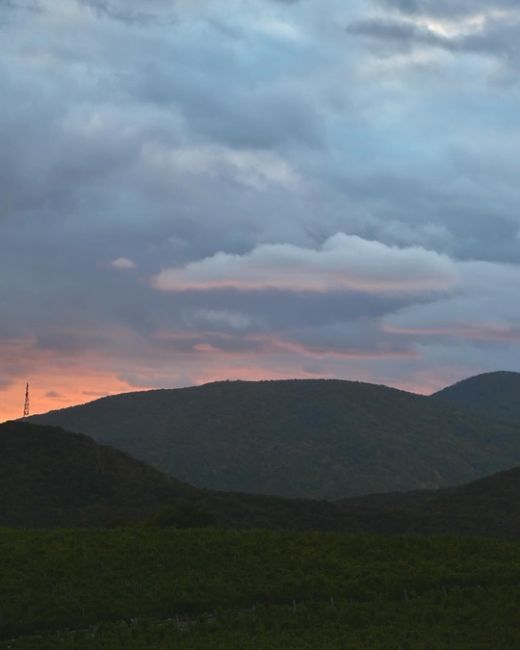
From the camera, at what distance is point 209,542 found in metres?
54.9

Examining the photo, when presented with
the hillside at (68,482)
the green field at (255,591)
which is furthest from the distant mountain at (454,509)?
the green field at (255,591)

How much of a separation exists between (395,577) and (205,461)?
153m

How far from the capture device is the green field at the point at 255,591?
37.4 metres

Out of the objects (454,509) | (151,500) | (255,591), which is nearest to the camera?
(255,591)

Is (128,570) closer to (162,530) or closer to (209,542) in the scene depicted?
(209,542)

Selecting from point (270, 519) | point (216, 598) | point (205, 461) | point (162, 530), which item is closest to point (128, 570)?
point (216, 598)

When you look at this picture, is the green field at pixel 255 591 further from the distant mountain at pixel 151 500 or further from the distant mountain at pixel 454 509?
the distant mountain at pixel 454 509

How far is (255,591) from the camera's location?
44.7m

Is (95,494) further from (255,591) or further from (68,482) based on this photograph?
(255,591)

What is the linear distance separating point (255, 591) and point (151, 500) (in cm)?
6511

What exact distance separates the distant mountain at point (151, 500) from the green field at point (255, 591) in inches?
1252

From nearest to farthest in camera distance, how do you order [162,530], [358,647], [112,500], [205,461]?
[358,647] → [162,530] → [112,500] → [205,461]

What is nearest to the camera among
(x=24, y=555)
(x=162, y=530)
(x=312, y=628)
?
(x=312, y=628)

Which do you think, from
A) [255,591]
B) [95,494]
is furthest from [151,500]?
[255,591]
